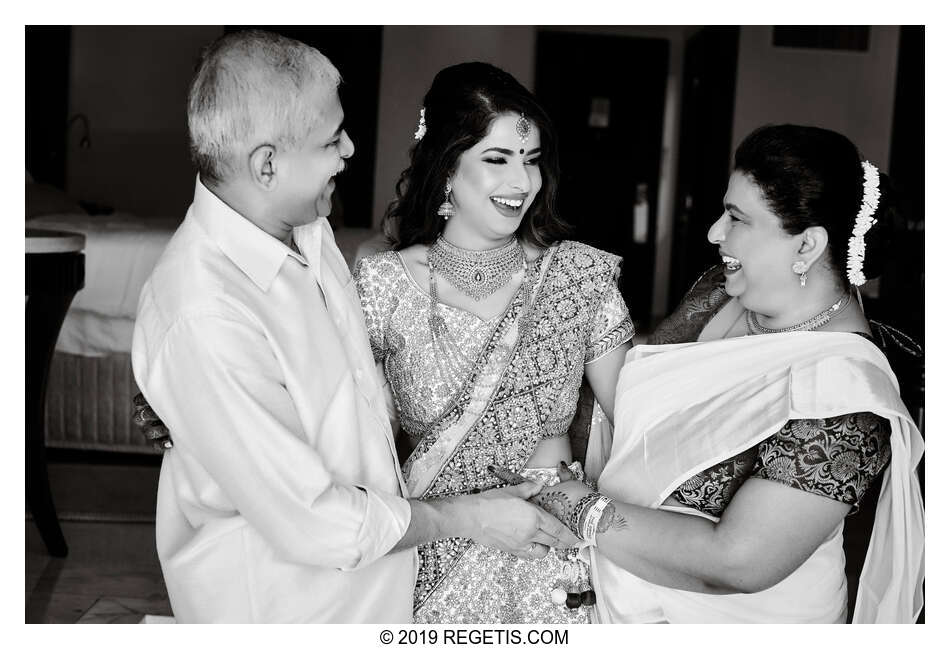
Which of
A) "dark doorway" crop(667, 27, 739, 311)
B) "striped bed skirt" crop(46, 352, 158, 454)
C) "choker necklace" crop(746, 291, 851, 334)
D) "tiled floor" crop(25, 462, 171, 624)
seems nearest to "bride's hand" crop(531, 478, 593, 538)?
"choker necklace" crop(746, 291, 851, 334)

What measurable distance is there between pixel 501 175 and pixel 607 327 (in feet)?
1.25

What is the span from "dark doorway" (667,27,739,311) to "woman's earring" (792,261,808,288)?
539cm

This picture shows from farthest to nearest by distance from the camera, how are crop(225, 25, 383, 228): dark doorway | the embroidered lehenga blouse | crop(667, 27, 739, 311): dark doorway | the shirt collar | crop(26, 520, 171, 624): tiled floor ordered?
crop(667, 27, 739, 311): dark doorway → crop(225, 25, 383, 228): dark doorway → crop(26, 520, 171, 624): tiled floor → the embroidered lehenga blouse → the shirt collar

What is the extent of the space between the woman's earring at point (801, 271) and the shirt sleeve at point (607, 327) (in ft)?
1.26

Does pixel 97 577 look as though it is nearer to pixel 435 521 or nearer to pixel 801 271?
pixel 435 521

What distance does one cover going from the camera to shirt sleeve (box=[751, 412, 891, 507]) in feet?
5.20

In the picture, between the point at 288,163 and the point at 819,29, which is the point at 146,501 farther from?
the point at 819,29

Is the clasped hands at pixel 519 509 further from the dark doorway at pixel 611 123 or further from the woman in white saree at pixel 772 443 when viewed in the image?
the dark doorway at pixel 611 123

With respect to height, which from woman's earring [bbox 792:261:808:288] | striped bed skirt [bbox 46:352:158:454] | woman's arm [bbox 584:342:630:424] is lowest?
striped bed skirt [bbox 46:352:158:454]

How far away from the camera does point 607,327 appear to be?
6.55 ft

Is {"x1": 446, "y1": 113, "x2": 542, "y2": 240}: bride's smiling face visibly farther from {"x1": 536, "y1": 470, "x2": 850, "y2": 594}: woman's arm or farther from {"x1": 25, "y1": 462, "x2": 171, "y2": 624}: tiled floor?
{"x1": 25, "y1": 462, "x2": 171, "y2": 624}: tiled floor

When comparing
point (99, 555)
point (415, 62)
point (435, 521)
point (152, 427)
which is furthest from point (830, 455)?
point (415, 62)

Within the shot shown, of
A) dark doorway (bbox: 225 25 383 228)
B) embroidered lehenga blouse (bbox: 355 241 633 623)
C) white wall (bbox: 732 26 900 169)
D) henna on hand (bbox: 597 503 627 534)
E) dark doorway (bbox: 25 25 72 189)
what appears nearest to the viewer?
henna on hand (bbox: 597 503 627 534)
